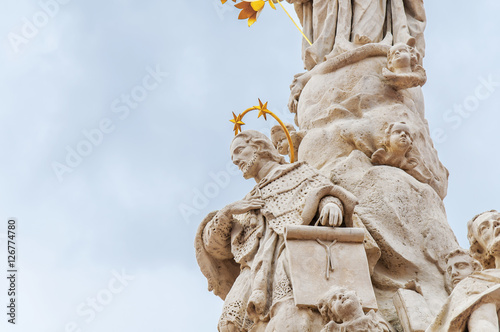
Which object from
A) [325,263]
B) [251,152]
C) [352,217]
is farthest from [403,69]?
[325,263]

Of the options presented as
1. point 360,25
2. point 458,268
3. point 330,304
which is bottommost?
point 458,268

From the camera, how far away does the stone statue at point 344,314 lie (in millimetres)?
7453

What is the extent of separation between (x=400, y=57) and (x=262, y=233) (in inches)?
97.8

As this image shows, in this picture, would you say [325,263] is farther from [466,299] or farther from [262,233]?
[466,299]

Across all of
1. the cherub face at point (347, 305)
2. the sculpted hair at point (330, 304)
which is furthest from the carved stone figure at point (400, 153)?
the cherub face at point (347, 305)

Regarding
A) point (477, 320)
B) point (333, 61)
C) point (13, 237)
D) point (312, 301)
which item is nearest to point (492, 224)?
point (477, 320)

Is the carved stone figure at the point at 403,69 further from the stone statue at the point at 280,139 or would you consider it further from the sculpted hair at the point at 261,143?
the sculpted hair at the point at 261,143

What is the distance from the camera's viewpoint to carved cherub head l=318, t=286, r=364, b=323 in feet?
24.7

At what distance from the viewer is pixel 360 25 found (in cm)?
1138

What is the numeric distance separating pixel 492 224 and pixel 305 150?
2.80 metres

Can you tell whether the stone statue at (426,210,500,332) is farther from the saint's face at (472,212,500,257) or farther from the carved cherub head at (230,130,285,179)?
the carved cherub head at (230,130,285,179)

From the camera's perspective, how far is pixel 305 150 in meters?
10.1

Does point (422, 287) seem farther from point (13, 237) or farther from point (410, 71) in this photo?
point (13, 237)

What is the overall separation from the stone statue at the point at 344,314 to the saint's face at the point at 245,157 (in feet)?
6.98
